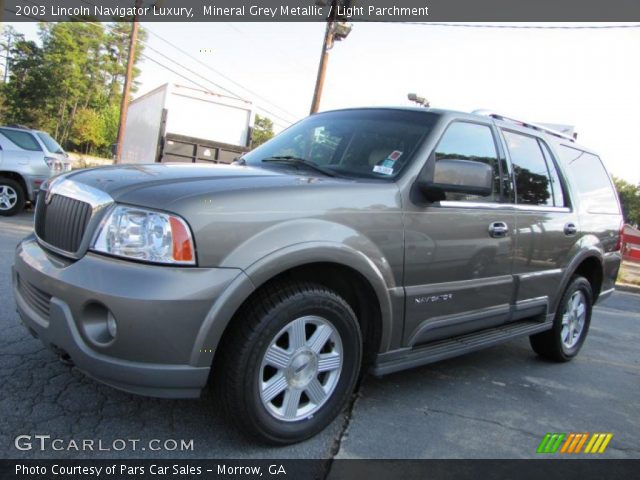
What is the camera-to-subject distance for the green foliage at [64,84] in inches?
2036

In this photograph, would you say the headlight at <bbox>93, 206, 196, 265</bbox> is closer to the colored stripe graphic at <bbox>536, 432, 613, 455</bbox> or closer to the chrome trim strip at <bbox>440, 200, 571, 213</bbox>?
the chrome trim strip at <bbox>440, 200, 571, 213</bbox>

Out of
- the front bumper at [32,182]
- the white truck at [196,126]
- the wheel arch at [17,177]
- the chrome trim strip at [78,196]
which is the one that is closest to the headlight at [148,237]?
the chrome trim strip at [78,196]

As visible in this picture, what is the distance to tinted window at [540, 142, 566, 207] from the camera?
167 inches

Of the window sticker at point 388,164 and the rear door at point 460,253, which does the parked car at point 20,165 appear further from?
the rear door at point 460,253

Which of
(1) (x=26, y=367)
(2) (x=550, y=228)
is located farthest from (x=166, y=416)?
(2) (x=550, y=228)

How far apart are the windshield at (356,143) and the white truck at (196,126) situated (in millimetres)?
9368

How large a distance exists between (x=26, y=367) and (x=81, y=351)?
1201 mm

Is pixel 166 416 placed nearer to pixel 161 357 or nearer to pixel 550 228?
pixel 161 357

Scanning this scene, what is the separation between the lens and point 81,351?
2158mm

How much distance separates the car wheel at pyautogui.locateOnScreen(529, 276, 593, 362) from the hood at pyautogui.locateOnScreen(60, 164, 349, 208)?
8.82 feet

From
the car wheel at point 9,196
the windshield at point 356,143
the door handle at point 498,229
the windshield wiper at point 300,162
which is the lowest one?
the car wheel at point 9,196

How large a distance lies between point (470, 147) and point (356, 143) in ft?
2.56

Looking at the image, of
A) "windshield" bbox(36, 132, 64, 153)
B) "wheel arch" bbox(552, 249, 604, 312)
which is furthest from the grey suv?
"windshield" bbox(36, 132, 64, 153)

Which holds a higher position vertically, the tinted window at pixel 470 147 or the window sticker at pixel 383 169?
the tinted window at pixel 470 147
